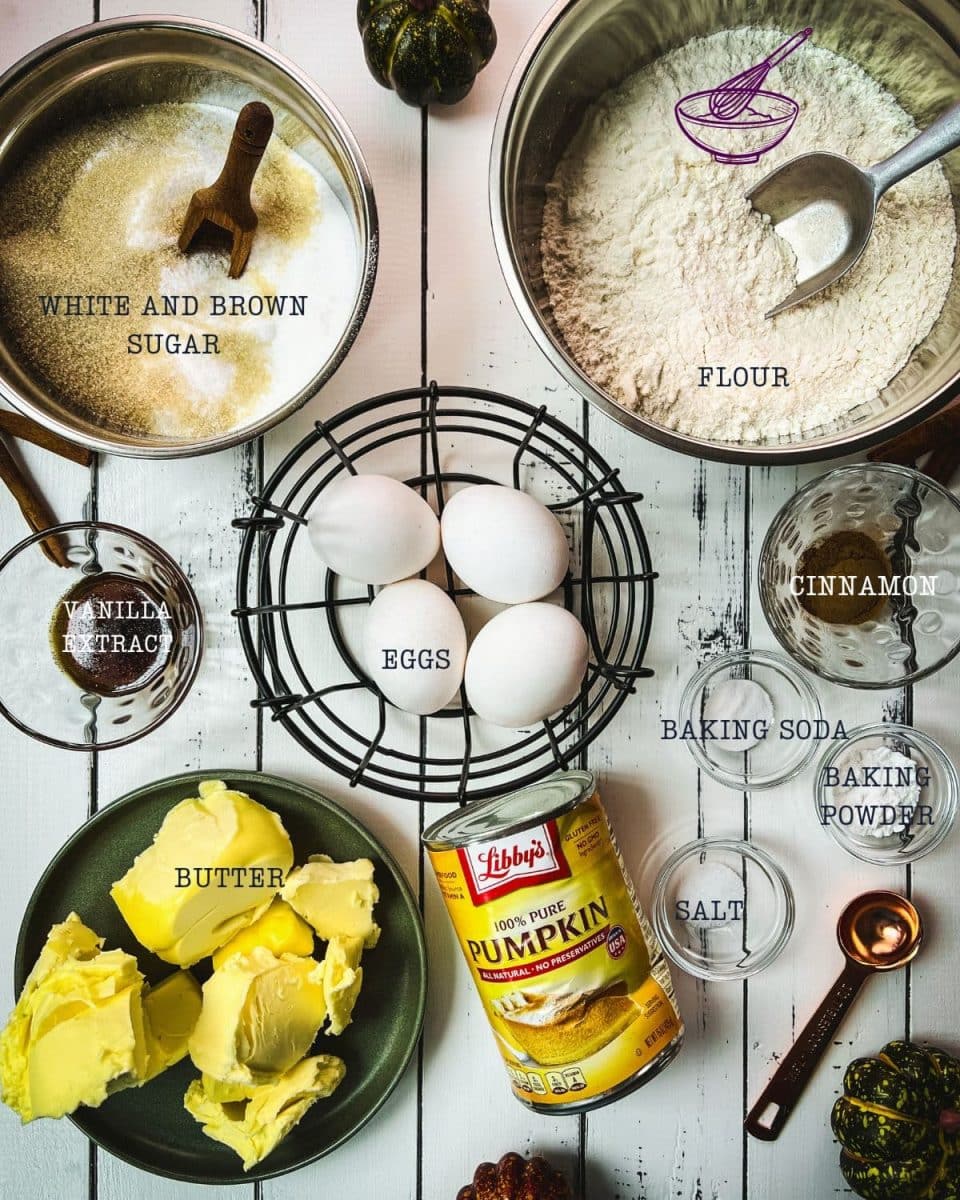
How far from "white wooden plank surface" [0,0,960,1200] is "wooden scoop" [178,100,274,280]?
0.46 feet

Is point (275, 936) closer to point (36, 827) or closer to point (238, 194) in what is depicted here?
point (36, 827)

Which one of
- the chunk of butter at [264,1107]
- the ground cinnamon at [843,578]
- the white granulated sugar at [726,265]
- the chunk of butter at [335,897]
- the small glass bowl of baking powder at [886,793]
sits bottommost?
the chunk of butter at [264,1107]

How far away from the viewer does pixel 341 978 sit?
0.85 m

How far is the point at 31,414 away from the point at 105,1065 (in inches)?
21.9

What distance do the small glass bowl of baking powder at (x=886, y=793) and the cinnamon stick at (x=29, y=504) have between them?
2.54ft

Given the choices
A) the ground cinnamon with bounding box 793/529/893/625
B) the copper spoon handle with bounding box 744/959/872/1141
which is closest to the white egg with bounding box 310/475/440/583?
the ground cinnamon with bounding box 793/529/893/625

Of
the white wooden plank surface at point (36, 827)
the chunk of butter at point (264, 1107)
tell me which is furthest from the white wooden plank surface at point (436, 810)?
the chunk of butter at point (264, 1107)

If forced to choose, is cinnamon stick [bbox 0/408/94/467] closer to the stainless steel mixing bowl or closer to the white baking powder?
the stainless steel mixing bowl

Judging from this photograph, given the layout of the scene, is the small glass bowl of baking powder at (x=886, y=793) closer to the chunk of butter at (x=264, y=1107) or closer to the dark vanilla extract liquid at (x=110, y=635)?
the chunk of butter at (x=264, y=1107)

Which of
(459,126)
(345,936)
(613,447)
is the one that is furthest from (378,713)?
(459,126)

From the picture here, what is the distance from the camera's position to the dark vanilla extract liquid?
2.97 feet

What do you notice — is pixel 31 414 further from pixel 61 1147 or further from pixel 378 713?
pixel 61 1147

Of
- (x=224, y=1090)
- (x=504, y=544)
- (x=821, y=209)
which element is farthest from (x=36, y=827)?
(x=821, y=209)

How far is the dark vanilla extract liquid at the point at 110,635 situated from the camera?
2.97 feet
